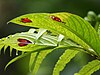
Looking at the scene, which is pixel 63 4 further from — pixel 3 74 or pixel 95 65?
pixel 95 65

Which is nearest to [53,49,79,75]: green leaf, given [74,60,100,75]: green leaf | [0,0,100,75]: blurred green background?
[74,60,100,75]: green leaf

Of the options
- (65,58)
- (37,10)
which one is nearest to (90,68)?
(65,58)

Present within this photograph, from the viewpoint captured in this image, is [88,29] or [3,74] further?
[3,74]

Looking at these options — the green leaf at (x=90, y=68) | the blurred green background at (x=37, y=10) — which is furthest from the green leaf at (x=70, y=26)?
the blurred green background at (x=37, y=10)

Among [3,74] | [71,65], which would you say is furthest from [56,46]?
[3,74]

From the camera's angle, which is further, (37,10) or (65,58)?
(37,10)

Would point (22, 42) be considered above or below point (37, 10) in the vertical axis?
above

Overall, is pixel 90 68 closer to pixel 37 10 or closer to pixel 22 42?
pixel 22 42

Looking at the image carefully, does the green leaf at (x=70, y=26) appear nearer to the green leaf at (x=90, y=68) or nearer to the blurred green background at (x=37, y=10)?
the green leaf at (x=90, y=68)
